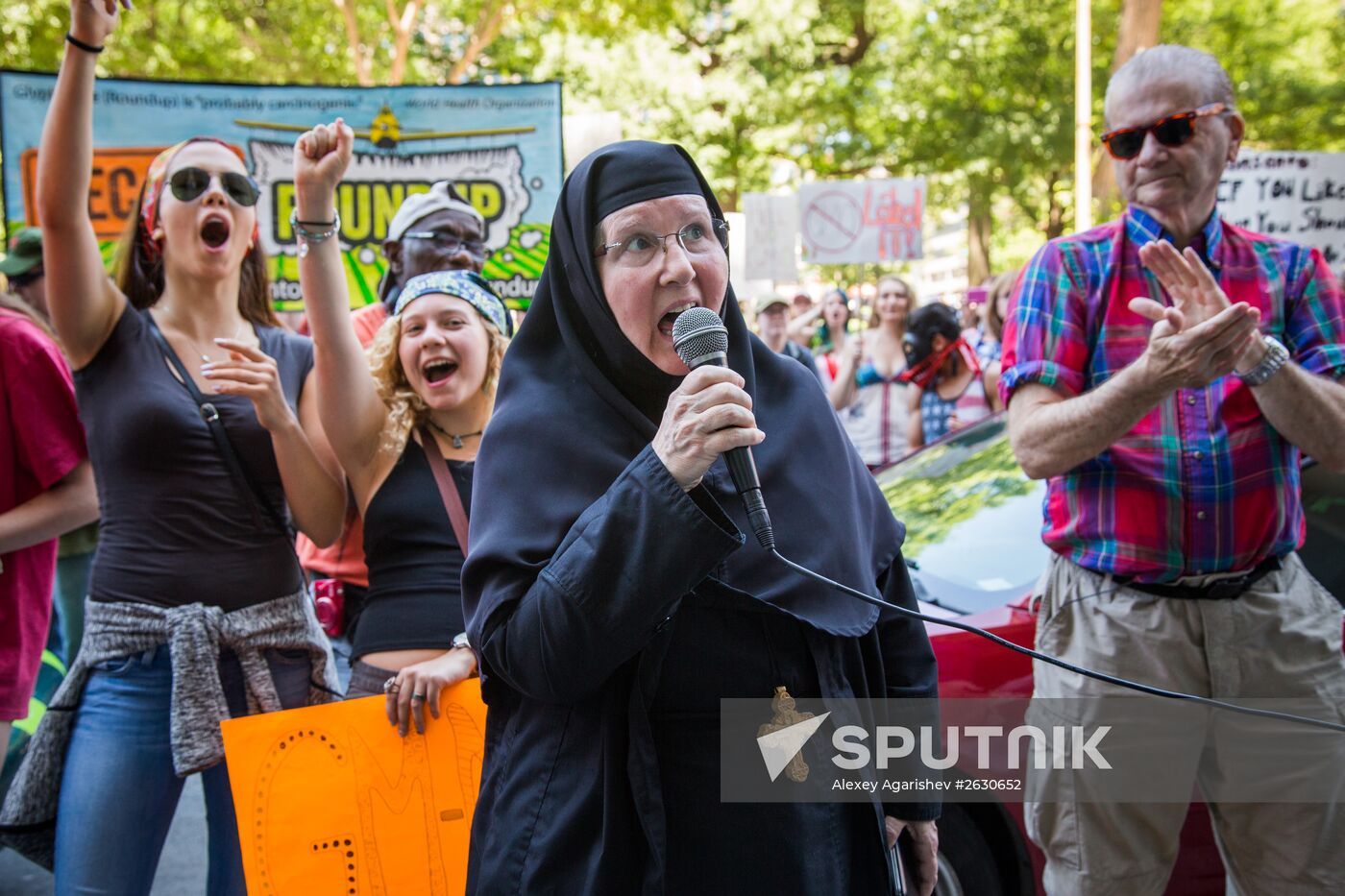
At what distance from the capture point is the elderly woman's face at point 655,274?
1828mm

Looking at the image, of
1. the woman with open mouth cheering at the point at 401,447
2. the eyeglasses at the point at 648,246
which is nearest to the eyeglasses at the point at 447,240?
the woman with open mouth cheering at the point at 401,447

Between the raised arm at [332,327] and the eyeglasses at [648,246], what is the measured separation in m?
1.00

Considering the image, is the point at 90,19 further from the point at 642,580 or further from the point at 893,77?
the point at 893,77

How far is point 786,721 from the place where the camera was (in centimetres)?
182

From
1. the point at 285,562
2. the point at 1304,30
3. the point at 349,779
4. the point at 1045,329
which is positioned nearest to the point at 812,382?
the point at 1045,329

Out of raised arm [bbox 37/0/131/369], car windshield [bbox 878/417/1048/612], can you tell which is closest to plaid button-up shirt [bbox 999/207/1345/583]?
car windshield [bbox 878/417/1048/612]

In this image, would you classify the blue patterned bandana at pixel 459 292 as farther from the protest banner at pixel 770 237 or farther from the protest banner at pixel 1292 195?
the protest banner at pixel 770 237

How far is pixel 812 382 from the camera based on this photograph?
6.82 feet

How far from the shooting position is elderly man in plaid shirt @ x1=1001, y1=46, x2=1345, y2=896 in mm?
2549

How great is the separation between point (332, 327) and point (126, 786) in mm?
1137

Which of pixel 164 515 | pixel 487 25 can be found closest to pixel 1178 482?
pixel 164 515

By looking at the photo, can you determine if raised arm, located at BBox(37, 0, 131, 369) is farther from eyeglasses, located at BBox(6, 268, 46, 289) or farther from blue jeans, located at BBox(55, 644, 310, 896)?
eyeglasses, located at BBox(6, 268, 46, 289)

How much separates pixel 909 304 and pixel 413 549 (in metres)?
6.00

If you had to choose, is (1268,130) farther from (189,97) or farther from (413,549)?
(413,549)
